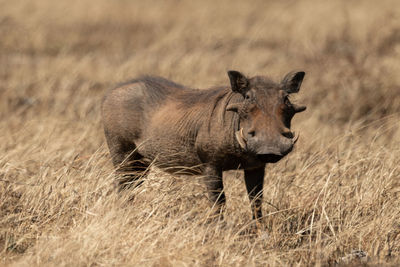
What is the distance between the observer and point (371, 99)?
8617 millimetres

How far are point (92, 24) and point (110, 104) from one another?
795cm

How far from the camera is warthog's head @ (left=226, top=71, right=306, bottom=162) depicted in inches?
145

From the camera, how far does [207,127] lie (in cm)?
440

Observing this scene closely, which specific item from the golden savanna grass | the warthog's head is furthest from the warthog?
the golden savanna grass

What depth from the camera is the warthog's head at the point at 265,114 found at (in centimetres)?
370

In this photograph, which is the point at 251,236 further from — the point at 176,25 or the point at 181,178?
the point at 176,25

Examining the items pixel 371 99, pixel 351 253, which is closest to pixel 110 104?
pixel 351 253

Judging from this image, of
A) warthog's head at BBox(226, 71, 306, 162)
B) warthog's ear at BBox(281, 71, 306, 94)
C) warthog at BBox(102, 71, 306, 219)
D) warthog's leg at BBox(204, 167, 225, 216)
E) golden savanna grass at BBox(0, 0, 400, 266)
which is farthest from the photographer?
warthog's leg at BBox(204, 167, 225, 216)

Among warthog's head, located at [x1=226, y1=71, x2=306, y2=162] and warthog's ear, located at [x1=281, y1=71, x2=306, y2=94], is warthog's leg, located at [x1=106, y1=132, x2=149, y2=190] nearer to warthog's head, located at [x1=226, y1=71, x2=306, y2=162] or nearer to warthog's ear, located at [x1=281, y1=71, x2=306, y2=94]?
warthog's head, located at [x1=226, y1=71, x2=306, y2=162]

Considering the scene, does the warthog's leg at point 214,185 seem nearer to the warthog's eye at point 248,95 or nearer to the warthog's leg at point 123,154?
the warthog's eye at point 248,95

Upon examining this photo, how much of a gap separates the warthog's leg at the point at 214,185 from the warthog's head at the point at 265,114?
17.5 inches

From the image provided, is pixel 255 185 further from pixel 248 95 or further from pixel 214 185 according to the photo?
pixel 248 95

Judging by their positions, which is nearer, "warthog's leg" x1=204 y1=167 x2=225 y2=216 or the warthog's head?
the warthog's head

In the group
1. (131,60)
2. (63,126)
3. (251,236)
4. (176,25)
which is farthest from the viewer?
(176,25)
